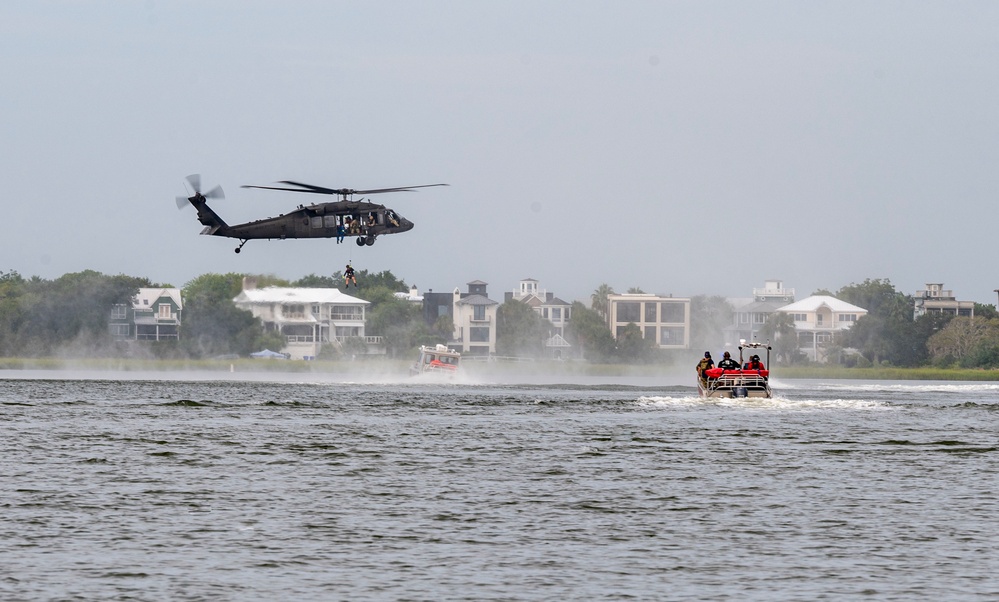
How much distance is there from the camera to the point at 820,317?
185m

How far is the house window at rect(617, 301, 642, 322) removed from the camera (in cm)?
18100

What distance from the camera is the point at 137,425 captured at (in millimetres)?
55094

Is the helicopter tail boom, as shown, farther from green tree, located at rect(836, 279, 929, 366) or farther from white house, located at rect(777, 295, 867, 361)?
white house, located at rect(777, 295, 867, 361)

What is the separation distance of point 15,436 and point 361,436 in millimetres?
11184

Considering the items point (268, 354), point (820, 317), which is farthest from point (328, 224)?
point (820, 317)

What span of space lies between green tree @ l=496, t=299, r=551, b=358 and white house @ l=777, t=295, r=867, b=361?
29105 millimetres

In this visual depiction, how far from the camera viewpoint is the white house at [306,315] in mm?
158500

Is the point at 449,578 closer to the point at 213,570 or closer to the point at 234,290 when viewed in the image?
the point at 213,570

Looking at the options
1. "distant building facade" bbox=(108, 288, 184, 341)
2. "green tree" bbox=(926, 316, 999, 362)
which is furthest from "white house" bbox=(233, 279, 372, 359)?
"green tree" bbox=(926, 316, 999, 362)

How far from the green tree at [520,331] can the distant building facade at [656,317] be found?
29.2ft

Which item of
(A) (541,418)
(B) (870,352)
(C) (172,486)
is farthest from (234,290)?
(C) (172,486)

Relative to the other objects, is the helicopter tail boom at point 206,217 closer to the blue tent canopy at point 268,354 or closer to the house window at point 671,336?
the blue tent canopy at point 268,354

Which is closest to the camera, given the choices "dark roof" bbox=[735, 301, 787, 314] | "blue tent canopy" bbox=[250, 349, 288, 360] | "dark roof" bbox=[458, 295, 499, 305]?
"blue tent canopy" bbox=[250, 349, 288, 360]

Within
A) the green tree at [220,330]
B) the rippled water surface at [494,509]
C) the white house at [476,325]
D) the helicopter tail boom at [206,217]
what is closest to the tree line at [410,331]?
the green tree at [220,330]
